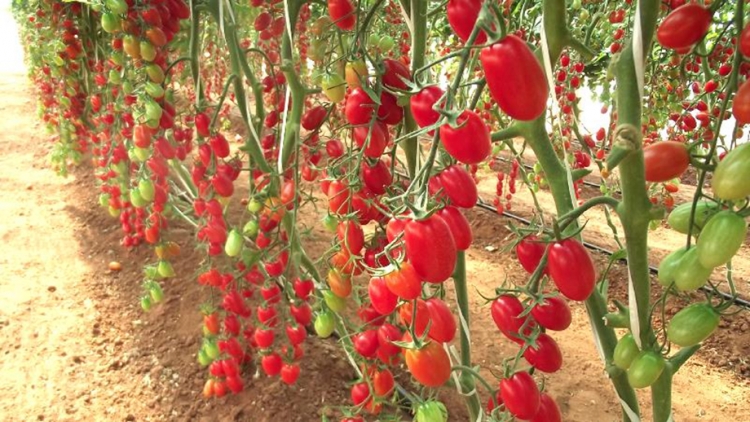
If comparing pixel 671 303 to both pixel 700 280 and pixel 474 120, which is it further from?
pixel 474 120

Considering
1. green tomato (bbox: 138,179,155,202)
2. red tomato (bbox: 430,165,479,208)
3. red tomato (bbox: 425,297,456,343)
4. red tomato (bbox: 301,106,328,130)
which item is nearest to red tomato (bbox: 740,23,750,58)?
red tomato (bbox: 430,165,479,208)

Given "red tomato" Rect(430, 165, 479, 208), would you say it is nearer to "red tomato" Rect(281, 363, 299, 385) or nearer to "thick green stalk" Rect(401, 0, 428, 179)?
"thick green stalk" Rect(401, 0, 428, 179)

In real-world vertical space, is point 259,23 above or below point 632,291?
above

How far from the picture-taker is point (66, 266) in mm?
2355

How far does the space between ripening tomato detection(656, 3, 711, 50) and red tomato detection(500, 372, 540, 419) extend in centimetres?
38

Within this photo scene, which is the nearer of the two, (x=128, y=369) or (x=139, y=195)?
(x=139, y=195)

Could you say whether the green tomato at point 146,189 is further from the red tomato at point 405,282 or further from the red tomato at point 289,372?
the red tomato at point 405,282

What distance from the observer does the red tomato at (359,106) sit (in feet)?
2.10

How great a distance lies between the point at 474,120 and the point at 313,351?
4.53 feet

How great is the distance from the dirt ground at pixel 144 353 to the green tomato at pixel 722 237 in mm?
711

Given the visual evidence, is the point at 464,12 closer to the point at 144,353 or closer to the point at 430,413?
the point at 430,413

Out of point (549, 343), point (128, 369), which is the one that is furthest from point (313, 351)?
point (549, 343)

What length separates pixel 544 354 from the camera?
0.62 meters

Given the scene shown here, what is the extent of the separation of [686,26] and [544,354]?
370 millimetres
